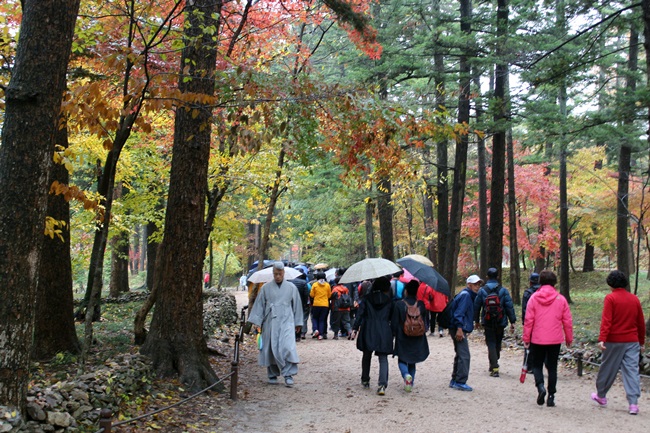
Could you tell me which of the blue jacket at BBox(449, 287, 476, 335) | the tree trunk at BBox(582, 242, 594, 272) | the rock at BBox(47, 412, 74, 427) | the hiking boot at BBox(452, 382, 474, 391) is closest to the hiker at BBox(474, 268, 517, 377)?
the blue jacket at BBox(449, 287, 476, 335)

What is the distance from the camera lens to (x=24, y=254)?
4.66m

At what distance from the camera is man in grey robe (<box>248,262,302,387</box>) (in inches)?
376

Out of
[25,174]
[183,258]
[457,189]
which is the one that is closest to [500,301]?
[183,258]

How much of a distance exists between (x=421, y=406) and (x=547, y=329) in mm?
2087

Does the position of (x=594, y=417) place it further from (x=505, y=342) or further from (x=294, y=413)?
(x=505, y=342)

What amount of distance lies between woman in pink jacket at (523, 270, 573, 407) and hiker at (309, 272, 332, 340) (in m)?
8.12

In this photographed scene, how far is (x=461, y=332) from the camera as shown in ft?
30.0

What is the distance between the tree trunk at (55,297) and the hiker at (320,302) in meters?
7.71

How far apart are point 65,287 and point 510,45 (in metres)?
12.1

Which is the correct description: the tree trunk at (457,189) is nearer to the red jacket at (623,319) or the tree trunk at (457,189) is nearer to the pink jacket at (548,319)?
the pink jacket at (548,319)

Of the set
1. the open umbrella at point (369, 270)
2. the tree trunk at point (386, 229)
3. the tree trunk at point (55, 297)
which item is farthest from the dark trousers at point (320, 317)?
the tree trunk at point (55, 297)

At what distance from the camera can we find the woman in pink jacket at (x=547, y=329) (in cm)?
780

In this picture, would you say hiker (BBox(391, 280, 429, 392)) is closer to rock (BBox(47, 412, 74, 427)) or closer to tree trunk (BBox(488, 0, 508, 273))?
rock (BBox(47, 412, 74, 427))

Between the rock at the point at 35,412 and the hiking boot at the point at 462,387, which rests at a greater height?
the rock at the point at 35,412
